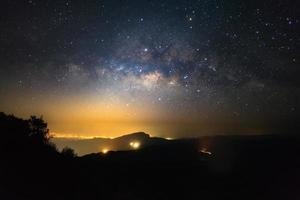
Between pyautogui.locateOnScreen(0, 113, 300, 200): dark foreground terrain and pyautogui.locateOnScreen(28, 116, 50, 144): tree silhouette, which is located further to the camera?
pyautogui.locateOnScreen(28, 116, 50, 144): tree silhouette

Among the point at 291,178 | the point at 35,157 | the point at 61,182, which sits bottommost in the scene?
the point at 291,178

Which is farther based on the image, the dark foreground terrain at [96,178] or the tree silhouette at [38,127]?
the tree silhouette at [38,127]

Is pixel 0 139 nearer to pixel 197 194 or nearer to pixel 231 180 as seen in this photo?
pixel 197 194

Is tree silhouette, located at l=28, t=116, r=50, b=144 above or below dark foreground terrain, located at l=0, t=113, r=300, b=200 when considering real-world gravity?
above

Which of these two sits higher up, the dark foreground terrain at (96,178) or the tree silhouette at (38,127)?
the tree silhouette at (38,127)

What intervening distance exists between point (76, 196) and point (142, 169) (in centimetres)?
1824

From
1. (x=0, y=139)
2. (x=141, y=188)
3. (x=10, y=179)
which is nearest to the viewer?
(x=10, y=179)

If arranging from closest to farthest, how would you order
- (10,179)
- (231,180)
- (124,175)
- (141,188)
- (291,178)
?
(10,179), (141,188), (124,175), (231,180), (291,178)

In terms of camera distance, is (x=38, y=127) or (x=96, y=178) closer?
(x=96, y=178)

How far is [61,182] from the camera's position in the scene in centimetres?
2233

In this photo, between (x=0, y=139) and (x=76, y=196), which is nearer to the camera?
(x=76, y=196)

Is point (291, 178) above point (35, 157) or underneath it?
underneath

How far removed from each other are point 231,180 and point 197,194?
37.9 ft

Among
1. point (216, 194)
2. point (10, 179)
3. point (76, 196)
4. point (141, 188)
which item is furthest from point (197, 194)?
point (10, 179)
